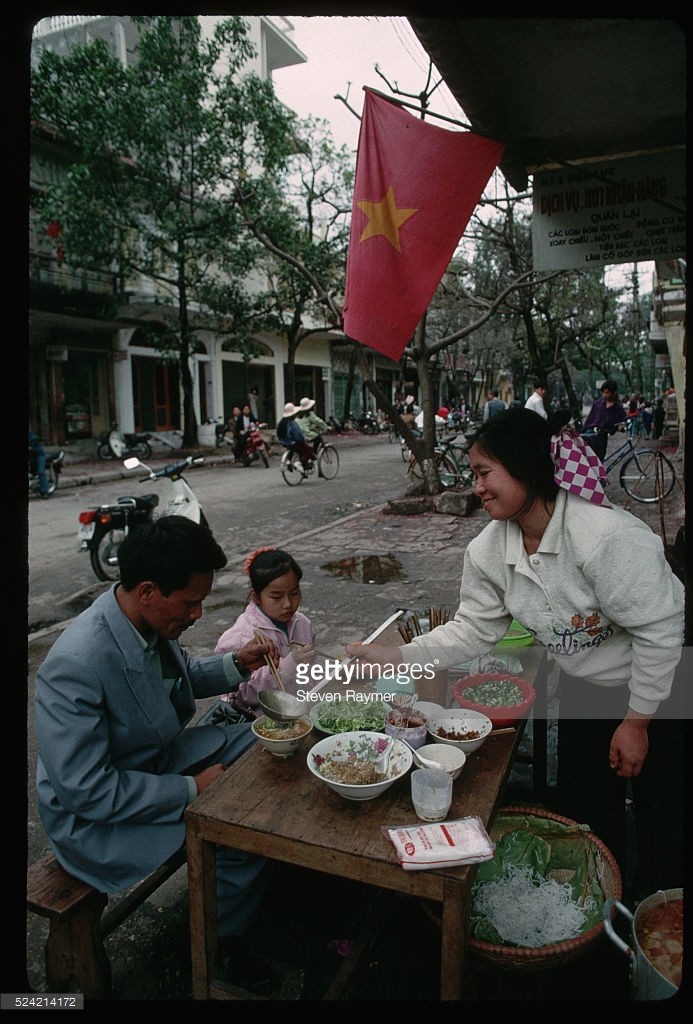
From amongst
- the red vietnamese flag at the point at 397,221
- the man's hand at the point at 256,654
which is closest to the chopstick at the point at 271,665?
the man's hand at the point at 256,654

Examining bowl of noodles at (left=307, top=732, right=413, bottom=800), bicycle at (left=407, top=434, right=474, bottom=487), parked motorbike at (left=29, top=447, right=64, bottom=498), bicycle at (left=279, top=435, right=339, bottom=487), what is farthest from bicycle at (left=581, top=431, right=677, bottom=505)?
parked motorbike at (left=29, top=447, right=64, bottom=498)

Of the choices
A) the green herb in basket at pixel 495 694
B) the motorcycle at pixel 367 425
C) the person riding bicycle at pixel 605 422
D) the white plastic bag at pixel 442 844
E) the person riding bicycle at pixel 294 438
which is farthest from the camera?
the motorcycle at pixel 367 425

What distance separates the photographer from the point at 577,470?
1824 millimetres

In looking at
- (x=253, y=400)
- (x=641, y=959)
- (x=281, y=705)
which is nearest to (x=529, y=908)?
(x=641, y=959)

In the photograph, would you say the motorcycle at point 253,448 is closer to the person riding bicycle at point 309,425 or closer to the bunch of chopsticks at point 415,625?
the person riding bicycle at point 309,425

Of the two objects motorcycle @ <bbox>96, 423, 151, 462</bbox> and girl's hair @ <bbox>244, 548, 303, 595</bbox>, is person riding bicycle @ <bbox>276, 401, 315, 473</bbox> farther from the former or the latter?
girl's hair @ <bbox>244, 548, 303, 595</bbox>

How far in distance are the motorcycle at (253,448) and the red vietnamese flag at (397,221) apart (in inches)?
308

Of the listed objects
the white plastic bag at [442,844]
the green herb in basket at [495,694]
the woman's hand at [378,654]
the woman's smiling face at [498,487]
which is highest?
the woman's smiling face at [498,487]

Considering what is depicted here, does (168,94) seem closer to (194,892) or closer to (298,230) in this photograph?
(298,230)

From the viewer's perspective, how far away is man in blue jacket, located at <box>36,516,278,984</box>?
166cm

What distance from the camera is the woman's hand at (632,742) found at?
70.8 inches

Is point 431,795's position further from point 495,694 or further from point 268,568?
point 268,568

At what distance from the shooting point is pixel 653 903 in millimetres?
1705

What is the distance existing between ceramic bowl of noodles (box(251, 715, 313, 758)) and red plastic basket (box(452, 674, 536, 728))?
1.57 ft
